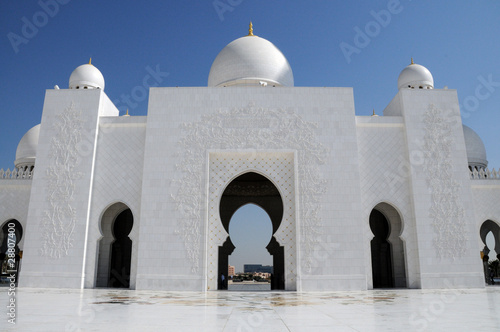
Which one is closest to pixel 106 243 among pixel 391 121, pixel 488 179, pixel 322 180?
pixel 322 180

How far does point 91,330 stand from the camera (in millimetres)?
2760

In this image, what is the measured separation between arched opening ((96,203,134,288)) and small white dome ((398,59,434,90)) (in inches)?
332

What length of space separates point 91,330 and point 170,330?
0.54m

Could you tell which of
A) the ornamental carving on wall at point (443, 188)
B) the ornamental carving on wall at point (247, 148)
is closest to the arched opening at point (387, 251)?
the ornamental carving on wall at point (443, 188)

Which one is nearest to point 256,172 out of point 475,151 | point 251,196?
point 251,196

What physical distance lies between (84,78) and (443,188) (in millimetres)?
9623

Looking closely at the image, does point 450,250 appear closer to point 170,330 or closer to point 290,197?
point 290,197

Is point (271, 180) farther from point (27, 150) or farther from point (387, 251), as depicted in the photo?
point (27, 150)

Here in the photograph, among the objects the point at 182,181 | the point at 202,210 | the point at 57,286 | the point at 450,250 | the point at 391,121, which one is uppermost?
the point at 391,121

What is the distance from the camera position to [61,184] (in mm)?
9273

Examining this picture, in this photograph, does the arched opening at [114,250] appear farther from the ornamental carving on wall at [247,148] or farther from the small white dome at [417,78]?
the small white dome at [417,78]

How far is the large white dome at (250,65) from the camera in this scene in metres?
11.6

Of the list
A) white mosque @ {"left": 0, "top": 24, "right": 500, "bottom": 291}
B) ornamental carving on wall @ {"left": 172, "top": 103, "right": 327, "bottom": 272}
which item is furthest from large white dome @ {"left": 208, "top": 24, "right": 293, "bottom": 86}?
ornamental carving on wall @ {"left": 172, "top": 103, "right": 327, "bottom": 272}

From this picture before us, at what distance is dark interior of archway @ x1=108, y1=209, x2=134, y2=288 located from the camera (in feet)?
36.5
